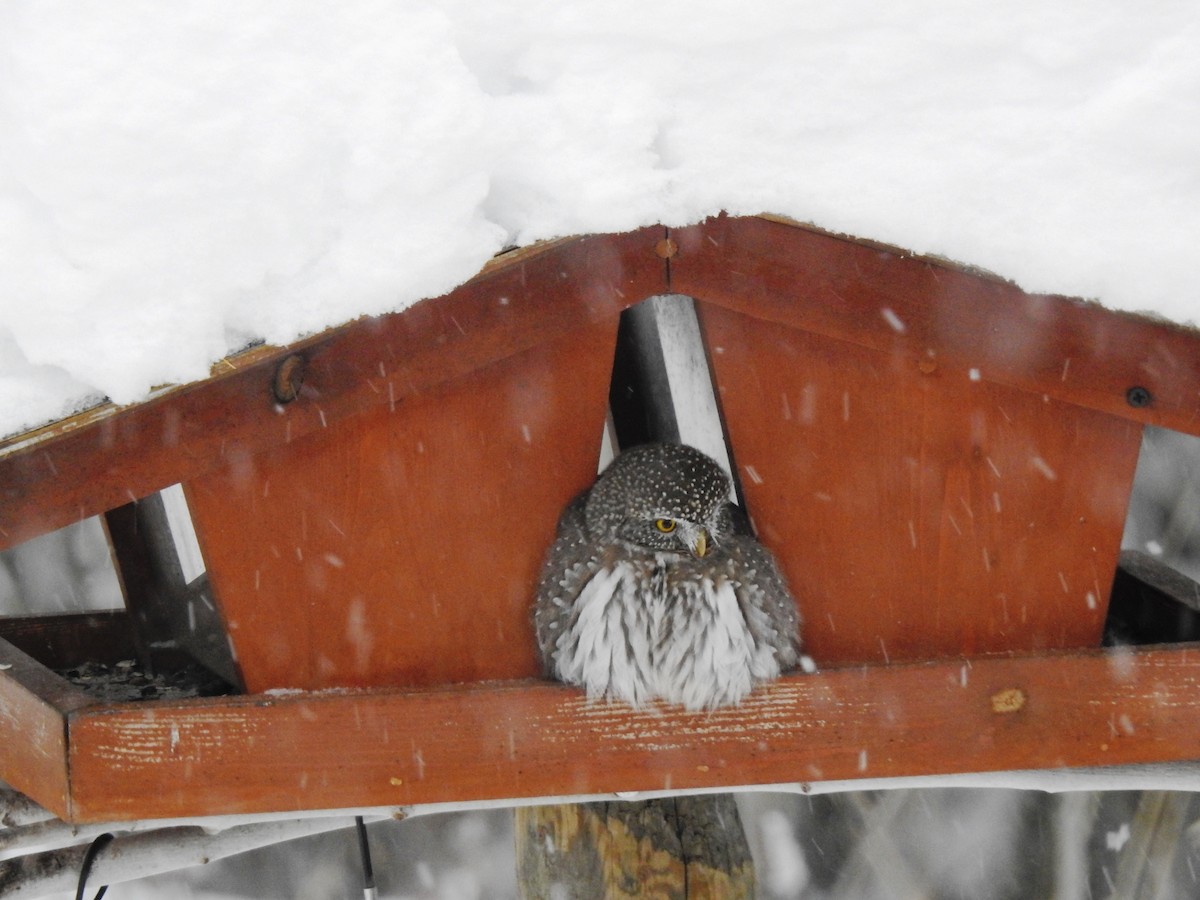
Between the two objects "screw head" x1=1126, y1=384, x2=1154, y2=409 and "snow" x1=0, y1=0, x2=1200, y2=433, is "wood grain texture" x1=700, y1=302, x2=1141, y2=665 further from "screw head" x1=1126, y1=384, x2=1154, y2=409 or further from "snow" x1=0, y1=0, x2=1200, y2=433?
"snow" x1=0, y1=0, x2=1200, y2=433

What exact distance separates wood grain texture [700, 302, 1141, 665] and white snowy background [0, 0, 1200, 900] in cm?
42

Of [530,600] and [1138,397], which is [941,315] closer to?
[1138,397]

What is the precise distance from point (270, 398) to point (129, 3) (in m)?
0.69

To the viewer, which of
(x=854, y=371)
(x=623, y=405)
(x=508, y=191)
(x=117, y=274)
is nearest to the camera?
(x=117, y=274)

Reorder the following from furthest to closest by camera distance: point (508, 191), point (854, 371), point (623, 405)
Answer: point (623, 405) → point (854, 371) → point (508, 191)

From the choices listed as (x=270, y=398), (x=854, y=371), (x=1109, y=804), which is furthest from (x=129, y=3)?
(x=1109, y=804)

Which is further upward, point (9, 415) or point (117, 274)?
point (117, 274)

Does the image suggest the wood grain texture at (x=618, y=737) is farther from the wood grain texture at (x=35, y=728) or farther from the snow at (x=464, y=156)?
the snow at (x=464, y=156)

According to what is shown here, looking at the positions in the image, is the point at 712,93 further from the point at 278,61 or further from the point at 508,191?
the point at 278,61

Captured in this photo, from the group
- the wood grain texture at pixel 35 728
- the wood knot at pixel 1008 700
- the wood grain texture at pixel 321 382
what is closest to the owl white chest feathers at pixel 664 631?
the wood knot at pixel 1008 700

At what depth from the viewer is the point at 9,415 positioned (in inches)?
76.4

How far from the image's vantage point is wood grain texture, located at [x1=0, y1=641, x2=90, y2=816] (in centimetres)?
243

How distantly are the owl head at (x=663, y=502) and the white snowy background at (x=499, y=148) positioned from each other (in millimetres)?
618

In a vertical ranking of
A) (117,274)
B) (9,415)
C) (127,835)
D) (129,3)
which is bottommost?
(127,835)
